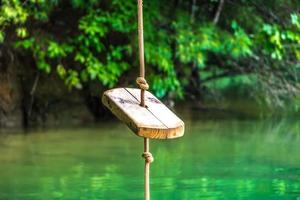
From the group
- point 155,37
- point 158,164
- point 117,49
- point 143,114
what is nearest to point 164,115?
point 143,114

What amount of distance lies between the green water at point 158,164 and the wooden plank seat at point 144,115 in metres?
2.73

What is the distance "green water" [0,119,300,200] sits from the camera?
608 cm

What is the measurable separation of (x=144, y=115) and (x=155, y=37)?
20.9 feet

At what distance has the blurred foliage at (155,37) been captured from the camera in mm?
8977

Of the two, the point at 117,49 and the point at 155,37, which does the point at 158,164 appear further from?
the point at 155,37

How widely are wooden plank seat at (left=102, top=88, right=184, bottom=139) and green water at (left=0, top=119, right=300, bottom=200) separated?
2735 mm

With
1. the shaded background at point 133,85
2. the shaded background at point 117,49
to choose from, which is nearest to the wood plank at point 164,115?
the shaded background at point 133,85

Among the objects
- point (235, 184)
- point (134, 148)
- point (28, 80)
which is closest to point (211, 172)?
point (235, 184)

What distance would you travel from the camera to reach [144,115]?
9.93 ft

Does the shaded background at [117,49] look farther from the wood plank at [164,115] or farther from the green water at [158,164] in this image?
the wood plank at [164,115]

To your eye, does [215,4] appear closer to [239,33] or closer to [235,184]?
[239,33]

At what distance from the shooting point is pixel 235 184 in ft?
20.8

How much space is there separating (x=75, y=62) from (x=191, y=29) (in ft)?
4.95

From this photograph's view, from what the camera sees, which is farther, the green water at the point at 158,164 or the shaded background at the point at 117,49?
the shaded background at the point at 117,49
